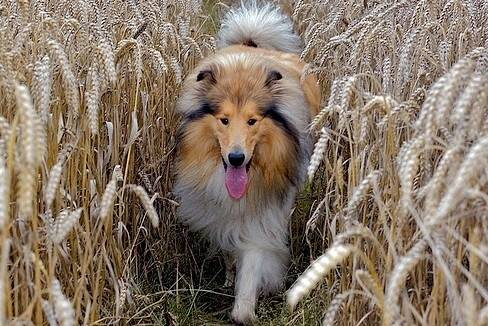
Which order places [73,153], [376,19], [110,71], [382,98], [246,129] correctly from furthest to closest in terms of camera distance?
[246,129]
[376,19]
[73,153]
[110,71]
[382,98]

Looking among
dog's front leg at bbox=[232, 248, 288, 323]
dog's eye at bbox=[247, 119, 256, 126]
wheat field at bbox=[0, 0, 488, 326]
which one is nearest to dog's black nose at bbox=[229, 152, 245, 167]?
dog's eye at bbox=[247, 119, 256, 126]

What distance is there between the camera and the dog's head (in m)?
3.61

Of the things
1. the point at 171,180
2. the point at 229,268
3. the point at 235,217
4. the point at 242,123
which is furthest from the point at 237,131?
the point at 229,268

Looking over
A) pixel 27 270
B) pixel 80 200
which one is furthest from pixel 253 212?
pixel 27 270

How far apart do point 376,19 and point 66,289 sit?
5.99 feet

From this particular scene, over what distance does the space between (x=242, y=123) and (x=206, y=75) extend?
0.37 meters

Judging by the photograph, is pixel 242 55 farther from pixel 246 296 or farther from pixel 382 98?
pixel 382 98

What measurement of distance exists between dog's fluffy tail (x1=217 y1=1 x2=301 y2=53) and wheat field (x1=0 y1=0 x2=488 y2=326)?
1.03 ft

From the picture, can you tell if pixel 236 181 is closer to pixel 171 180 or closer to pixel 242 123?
pixel 242 123

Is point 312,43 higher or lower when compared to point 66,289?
higher

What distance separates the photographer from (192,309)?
11.9 ft

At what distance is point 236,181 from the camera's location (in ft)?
11.9

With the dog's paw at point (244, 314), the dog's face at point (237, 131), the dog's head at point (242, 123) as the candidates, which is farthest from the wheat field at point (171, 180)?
the dog's face at point (237, 131)

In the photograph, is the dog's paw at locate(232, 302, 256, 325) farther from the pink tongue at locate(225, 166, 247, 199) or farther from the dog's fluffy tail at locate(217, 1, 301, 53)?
the dog's fluffy tail at locate(217, 1, 301, 53)
